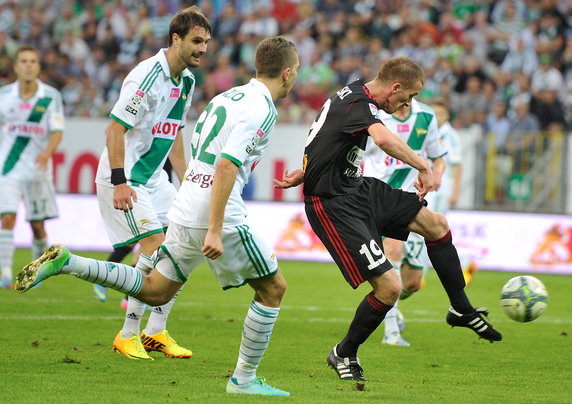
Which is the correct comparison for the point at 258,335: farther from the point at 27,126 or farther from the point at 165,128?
the point at 27,126

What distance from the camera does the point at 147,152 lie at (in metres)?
7.82

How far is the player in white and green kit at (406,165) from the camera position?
9.38 metres

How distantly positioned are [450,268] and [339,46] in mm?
15235

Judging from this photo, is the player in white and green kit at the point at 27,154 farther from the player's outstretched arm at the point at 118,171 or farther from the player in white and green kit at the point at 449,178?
the player's outstretched arm at the point at 118,171

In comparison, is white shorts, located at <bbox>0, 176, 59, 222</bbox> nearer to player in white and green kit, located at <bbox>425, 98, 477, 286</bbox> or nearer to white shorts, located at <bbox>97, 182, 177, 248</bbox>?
player in white and green kit, located at <bbox>425, 98, 477, 286</bbox>

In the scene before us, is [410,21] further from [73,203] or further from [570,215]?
[73,203]

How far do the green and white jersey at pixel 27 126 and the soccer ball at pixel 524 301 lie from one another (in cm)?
674

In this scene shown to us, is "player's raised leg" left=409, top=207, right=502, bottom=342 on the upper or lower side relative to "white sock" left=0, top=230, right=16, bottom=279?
upper

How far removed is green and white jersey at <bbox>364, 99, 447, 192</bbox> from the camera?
9406 mm

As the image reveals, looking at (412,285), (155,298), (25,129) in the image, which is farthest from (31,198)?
(155,298)

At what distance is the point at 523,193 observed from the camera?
1822 centimetres

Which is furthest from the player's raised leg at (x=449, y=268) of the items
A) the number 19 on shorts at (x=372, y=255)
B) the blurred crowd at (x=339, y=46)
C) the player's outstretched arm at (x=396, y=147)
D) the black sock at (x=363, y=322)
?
the blurred crowd at (x=339, y=46)

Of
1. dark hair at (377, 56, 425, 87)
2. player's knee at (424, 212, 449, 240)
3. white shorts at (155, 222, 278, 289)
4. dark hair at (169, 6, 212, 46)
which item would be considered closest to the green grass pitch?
white shorts at (155, 222, 278, 289)

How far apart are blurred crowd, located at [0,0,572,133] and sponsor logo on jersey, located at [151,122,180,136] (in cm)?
1137
